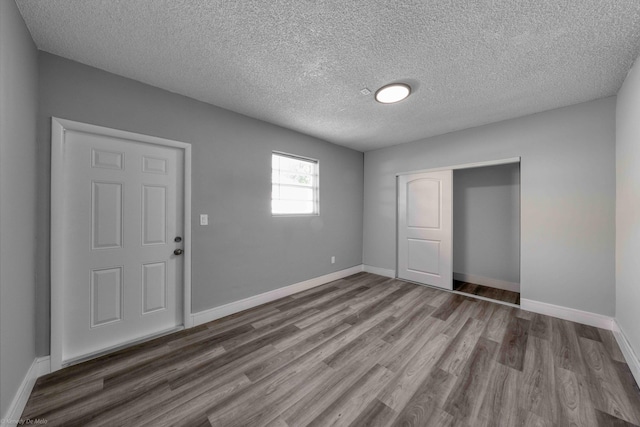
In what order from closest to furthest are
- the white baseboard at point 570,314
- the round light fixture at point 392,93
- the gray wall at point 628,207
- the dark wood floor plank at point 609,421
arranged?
the dark wood floor plank at point 609,421, the gray wall at point 628,207, the round light fixture at point 392,93, the white baseboard at point 570,314

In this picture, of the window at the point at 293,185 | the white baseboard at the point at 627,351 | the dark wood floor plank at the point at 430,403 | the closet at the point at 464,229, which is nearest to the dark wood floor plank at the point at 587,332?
the white baseboard at the point at 627,351

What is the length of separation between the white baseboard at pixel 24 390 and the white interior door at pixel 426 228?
4.44 metres

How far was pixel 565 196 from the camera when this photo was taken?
8.84ft

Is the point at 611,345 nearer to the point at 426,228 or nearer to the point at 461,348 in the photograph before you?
the point at 461,348

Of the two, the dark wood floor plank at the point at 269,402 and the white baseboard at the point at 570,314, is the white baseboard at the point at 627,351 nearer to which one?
the white baseboard at the point at 570,314

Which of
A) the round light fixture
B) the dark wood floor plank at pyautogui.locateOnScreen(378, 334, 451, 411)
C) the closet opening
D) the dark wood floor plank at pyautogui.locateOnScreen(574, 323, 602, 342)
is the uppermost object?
the round light fixture

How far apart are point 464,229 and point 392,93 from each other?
123 inches

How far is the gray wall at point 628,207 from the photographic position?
72.6 inches

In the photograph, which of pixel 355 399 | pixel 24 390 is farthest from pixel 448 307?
pixel 24 390

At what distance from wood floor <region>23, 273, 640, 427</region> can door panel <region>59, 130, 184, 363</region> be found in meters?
0.28

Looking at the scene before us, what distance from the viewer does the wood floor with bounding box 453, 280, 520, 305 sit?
3.35 meters

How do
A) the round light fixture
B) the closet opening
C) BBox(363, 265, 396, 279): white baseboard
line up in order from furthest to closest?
1. BBox(363, 265, 396, 279): white baseboard
2. the closet opening
3. the round light fixture

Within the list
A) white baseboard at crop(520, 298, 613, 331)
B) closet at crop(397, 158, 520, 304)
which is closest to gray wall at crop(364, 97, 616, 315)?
white baseboard at crop(520, 298, 613, 331)

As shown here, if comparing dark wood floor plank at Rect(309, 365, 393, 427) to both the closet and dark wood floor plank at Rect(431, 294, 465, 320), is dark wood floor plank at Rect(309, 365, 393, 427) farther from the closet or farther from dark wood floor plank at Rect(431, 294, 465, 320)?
the closet
